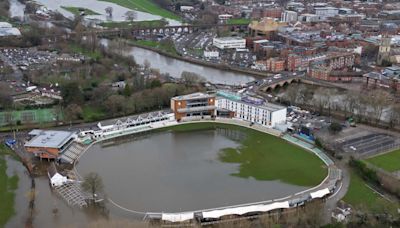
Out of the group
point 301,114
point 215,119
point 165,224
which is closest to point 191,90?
point 215,119

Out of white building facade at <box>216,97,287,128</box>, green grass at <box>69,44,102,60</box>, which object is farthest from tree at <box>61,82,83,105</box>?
green grass at <box>69,44,102,60</box>

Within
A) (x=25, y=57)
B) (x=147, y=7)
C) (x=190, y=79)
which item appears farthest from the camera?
(x=147, y=7)

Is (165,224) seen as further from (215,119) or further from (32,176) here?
(215,119)

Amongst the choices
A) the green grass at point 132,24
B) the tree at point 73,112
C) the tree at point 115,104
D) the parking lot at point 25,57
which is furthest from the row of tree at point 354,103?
the green grass at point 132,24

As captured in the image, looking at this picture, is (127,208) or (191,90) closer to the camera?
(127,208)

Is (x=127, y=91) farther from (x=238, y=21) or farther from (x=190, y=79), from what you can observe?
(x=238, y=21)

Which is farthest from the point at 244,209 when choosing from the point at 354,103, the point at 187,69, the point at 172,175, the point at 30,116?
the point at 187,69

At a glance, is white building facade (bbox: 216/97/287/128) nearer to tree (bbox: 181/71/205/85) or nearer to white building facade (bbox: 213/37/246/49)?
tree (bbox: 181/71/205/85)

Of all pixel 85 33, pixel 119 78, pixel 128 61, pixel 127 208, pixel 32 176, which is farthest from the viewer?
pixel 85 33
